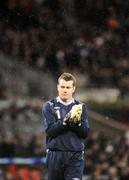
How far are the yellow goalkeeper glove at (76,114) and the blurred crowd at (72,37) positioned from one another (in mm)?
11362

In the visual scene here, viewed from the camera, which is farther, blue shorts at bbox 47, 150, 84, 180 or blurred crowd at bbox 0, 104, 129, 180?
blurred crowd at bbox 0, 104, 129, 180

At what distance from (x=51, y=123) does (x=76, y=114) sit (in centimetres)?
38

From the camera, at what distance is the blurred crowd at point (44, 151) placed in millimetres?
14604

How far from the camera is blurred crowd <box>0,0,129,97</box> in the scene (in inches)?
791

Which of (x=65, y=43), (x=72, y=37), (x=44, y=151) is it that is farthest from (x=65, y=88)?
(x=72, y=37)

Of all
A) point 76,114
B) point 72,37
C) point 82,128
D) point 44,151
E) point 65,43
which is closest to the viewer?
point 76,114

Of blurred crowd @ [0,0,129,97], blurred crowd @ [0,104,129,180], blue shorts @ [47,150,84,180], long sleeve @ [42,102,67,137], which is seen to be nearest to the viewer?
long sleeve @ [42,102,67,137]

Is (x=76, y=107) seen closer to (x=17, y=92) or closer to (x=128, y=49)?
(x=17, y=92)

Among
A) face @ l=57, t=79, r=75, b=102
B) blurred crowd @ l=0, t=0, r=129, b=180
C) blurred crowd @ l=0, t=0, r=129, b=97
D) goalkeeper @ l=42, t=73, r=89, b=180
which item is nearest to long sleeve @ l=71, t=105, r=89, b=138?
goalkeeper @ l=42, t=73, r=89, b=180

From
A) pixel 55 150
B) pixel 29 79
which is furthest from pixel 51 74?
pixel 55 150

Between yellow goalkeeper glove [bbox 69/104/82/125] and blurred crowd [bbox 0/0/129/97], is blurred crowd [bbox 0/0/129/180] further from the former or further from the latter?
yellow goalkeeper glove [bbox 69/104/82/125]

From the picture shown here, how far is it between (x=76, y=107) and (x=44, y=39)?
40.0ft

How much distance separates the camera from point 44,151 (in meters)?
15.7

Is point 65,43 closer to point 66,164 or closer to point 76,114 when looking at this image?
point 66,164
